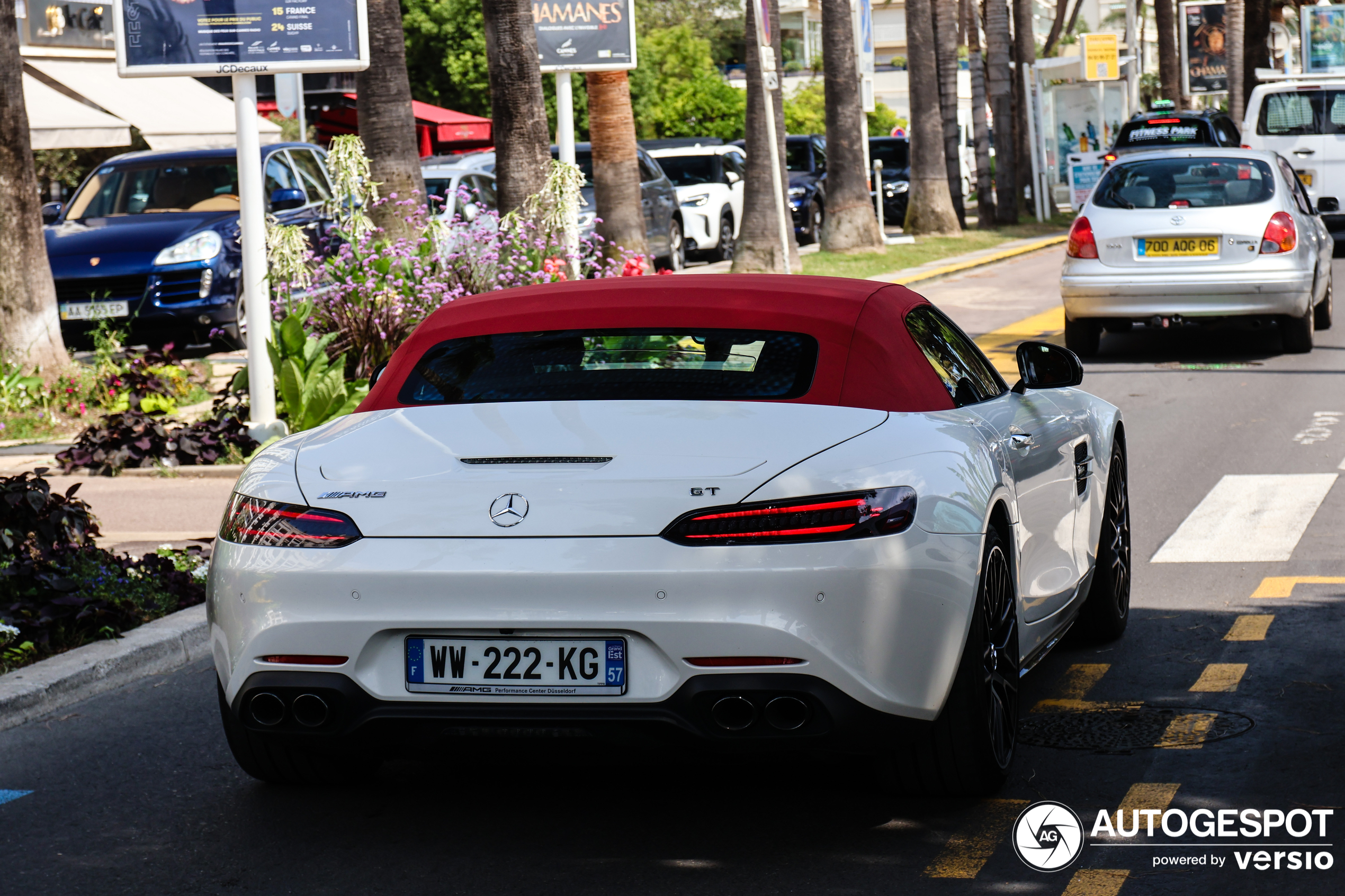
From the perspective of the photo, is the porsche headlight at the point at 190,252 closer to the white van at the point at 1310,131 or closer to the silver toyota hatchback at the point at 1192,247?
the silver toyota hatchback at the point at 1192,247

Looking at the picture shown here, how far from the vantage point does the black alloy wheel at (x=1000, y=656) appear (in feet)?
15.0

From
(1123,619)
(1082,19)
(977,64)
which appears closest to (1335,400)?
(1123,619)

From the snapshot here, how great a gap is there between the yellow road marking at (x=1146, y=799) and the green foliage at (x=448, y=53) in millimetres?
48226

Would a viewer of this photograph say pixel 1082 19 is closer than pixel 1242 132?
No

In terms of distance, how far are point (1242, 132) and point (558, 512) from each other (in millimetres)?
23816

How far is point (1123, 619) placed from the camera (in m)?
6.57

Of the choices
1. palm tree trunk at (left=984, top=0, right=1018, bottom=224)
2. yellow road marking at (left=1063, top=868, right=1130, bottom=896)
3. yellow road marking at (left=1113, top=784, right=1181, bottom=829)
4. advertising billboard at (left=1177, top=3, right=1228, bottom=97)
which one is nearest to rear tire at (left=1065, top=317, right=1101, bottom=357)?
yellow road marking at (left=1113, top=784, right=1181, bottom=829)

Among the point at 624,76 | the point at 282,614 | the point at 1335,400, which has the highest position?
the point at 624,76

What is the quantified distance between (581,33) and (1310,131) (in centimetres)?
1291

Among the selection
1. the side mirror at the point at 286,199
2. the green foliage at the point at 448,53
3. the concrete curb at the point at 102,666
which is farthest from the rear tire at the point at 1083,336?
the green foliage at the point at 448,53

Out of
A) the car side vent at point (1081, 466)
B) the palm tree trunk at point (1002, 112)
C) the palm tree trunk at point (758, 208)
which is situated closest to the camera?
the car side vent at point (1081, 466)

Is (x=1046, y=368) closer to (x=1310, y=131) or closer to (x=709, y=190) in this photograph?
(x=709, y=190)

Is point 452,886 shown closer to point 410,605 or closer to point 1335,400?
point 410,605

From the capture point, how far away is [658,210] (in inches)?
928
